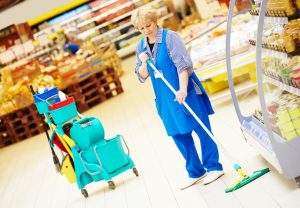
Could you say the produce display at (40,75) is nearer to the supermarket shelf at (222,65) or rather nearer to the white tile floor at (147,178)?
the white tile floor at (147,178)

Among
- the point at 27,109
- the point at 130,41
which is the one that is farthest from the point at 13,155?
the point at 130,41

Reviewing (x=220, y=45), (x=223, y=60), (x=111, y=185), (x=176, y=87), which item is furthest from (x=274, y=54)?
(x=220, y=45)

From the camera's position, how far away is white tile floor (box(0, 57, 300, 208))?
15.9 feet

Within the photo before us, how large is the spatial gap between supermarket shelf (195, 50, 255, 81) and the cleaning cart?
7.84ft

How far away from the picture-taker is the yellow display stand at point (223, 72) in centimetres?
817

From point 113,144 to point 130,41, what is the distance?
610 inches

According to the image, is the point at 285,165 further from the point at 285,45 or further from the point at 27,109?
the point at 27,109

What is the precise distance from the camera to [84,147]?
6438 millimetres

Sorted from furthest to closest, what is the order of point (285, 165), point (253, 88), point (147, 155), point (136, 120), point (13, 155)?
point (13, 155) → point (136, 120) → point (253, 88) → point (147, 155) → point (285, 165)

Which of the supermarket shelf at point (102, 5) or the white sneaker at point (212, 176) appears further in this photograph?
the supermarket shelf at point (102, 5)

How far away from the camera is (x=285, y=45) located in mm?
4461

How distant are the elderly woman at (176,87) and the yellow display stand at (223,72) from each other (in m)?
2.91

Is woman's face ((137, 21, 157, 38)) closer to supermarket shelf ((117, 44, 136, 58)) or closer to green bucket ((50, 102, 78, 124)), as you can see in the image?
green bucket ((50, 102, 78, 124))

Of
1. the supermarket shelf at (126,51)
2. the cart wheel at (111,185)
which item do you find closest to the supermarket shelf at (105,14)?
the supermarket shelf at (126,51)
